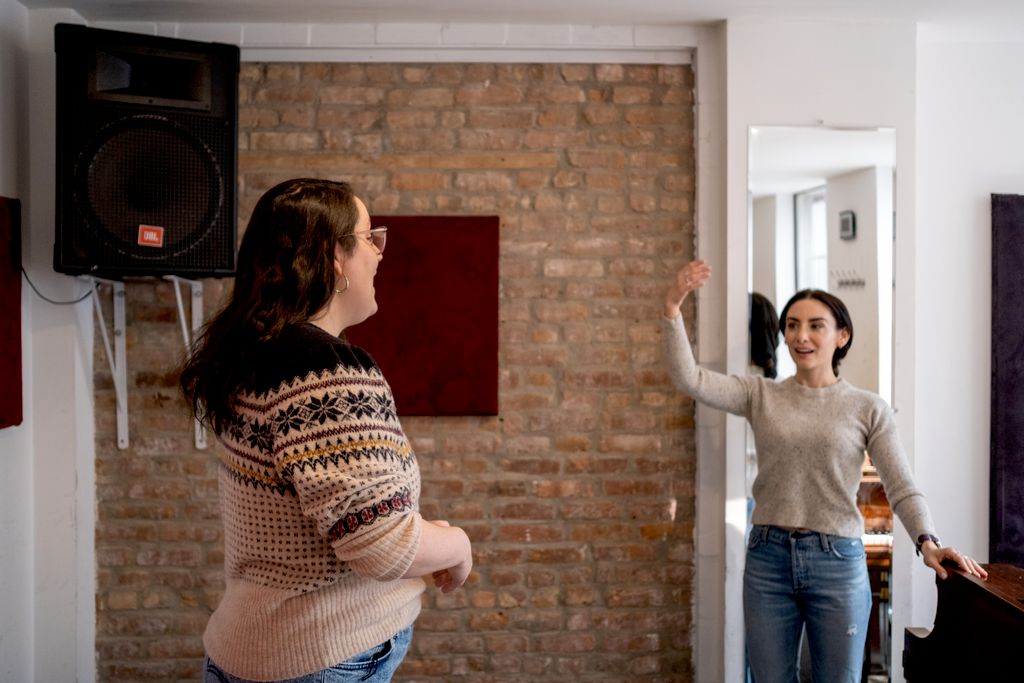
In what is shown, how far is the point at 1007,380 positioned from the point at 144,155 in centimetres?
281

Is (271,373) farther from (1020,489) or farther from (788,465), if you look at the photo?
(1020,489)

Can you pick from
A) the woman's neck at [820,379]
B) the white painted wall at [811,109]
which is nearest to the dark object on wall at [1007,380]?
the white painted wall at [811,109]

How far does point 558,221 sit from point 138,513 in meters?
1.69

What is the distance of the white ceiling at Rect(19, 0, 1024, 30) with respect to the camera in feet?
8.38

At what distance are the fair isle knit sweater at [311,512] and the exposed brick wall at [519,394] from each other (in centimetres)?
152

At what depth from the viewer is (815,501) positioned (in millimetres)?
2262

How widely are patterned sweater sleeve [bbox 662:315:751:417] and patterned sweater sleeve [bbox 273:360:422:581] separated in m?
1.41

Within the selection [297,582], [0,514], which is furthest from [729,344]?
[0,514]

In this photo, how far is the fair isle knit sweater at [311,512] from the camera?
1.16 metres

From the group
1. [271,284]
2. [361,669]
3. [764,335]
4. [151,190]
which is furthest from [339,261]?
[764,335]

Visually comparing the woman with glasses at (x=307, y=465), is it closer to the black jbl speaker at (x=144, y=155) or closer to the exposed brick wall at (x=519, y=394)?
the black jbl speaker at (x=144, y=155)

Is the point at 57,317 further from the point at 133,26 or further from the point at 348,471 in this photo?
the point at 348,471

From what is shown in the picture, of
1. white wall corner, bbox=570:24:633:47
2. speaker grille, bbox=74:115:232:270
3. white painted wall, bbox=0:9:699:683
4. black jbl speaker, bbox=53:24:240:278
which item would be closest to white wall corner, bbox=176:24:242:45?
white painted wall, bbox=0:9:699:683

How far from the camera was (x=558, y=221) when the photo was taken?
2809 mm
